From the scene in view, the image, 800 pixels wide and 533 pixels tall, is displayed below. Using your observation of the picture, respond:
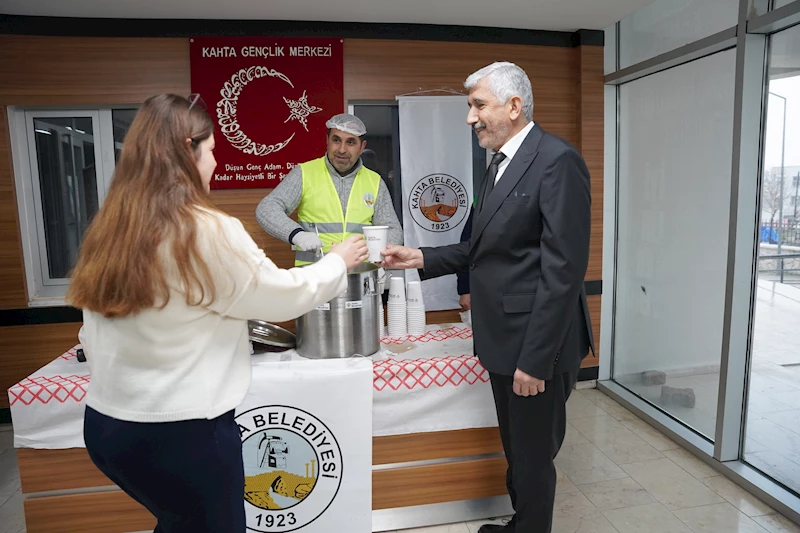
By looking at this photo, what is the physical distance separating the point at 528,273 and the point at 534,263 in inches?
1.6

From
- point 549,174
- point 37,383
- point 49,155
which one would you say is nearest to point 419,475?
point 549,174

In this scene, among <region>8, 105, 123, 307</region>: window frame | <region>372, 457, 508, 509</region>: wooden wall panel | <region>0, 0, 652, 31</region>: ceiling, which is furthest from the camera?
<region>8, 105, 123, 307</region>: window frame

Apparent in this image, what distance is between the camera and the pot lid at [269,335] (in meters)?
2.19

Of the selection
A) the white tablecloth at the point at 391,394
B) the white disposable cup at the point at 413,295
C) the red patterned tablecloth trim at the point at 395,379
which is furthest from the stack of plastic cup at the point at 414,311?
the red patterned tablecloth trim at the point at 395,379

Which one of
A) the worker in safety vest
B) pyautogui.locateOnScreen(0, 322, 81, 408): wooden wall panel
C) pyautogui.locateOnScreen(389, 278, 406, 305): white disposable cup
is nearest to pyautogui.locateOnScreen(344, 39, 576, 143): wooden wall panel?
the worker in safety vest

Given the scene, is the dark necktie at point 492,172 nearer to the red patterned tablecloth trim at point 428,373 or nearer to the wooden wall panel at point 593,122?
the red patterned tablecloth trim at point 428,373

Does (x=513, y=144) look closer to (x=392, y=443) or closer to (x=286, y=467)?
(x=392, y=443)

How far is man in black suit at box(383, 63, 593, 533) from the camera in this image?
1.73 meters

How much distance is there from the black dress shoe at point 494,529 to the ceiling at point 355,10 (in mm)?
2891

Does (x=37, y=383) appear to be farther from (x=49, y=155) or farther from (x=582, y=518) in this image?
(x=582, y=518)

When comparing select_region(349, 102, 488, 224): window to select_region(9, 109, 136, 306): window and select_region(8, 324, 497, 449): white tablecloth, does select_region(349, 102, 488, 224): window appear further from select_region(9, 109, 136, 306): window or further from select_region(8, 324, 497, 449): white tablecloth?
select_region(8, 324, 497, 449): white tablecloth

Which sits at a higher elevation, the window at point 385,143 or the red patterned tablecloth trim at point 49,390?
the window at point 385,143

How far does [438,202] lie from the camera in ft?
12.3

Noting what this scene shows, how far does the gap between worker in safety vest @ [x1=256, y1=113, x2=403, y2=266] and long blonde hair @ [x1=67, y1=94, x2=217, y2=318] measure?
163 centimetres
